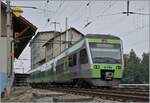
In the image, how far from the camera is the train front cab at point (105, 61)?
77.4 ft

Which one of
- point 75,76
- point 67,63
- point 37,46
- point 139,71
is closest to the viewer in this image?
point 75,76

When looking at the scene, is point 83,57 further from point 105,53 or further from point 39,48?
→ point 39,48

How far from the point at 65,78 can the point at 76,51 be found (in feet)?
14.5

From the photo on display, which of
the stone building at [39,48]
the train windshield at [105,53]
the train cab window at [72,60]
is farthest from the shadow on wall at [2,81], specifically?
the stone building at [39,48]

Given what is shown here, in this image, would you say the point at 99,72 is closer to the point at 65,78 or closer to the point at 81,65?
the point at 81,65

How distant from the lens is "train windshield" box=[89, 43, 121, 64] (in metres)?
23.9

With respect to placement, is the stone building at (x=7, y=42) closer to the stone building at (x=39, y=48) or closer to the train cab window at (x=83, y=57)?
the train cab window at (x=83, y=57)

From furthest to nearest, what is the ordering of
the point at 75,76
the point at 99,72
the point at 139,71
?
1. the point at 139,71
2. the point at 75,76
3. the point at 99,72

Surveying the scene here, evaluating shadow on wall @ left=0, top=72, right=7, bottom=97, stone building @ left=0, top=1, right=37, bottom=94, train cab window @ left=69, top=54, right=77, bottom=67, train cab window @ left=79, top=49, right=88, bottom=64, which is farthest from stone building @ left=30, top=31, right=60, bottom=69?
shadow on wall @ left=0, top=72, right=7, bottom=97

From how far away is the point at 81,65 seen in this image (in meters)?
24.9

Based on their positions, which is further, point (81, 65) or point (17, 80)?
point (17, 80)

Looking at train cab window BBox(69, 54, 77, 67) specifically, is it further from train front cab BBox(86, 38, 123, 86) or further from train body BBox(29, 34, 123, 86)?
train front cab BBox(86, 38, 123, 86)

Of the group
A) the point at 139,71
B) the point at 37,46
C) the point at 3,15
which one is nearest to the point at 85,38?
the point at 3,15

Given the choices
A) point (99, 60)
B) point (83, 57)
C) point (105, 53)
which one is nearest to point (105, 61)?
point (99, 60)
